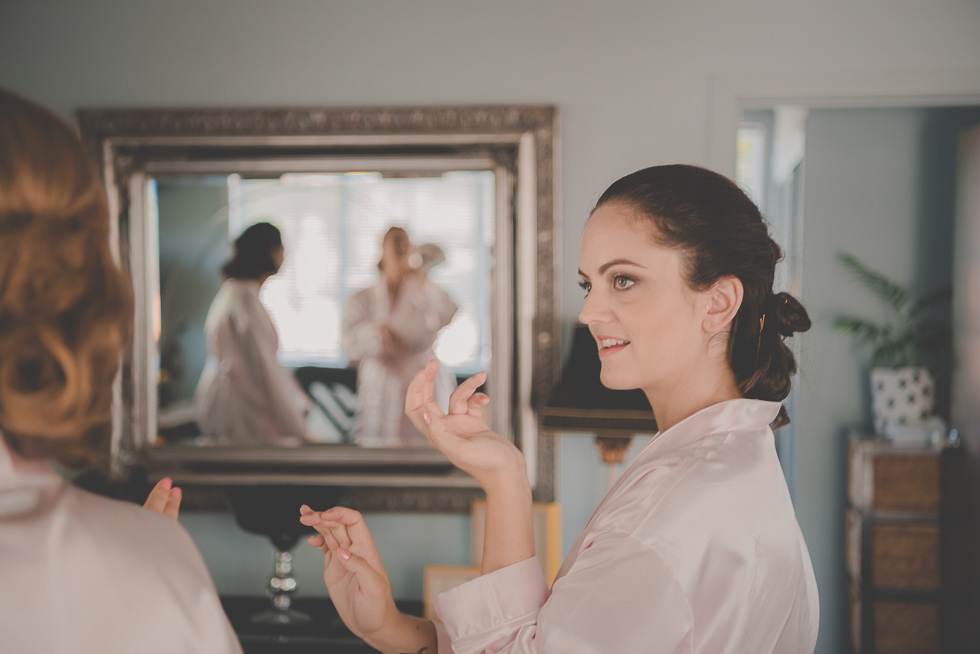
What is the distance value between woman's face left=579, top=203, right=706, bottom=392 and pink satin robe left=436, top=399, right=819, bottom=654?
0.43 ft

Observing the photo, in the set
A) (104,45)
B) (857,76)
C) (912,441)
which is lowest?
(912,441)

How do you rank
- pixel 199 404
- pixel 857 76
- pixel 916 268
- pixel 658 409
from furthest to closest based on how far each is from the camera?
pixel 916 268 < pixel 199 404 < pixel 857 76 < pixel 658 409

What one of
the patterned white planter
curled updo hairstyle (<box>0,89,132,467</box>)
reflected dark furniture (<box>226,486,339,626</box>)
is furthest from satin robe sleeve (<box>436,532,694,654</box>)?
the patterned white planter

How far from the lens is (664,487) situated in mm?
816

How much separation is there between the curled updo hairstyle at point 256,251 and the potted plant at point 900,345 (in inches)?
102

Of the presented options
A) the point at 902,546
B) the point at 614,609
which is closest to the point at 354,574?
the point at 614,609

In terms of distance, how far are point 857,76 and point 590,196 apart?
0.93m

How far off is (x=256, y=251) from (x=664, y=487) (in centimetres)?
192

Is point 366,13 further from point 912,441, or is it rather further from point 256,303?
point 912,441

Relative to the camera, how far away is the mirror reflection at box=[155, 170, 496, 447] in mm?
2350

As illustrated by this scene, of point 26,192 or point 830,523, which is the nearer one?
point 26,192

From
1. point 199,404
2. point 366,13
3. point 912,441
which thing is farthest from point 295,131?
point 912,441

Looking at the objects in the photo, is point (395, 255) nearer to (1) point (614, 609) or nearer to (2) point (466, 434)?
(2) point (466, 434)

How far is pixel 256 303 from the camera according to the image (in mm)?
2398
